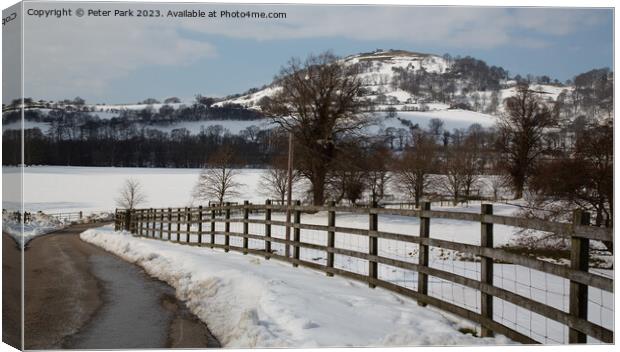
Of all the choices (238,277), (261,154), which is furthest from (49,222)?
(261,154)

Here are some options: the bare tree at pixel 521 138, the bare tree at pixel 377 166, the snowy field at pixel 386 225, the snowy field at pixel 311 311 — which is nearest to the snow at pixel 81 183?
the snowy field at pixel 386 225

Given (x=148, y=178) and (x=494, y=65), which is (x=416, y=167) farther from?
(x=494, y=65)

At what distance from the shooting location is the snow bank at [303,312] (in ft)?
17.9

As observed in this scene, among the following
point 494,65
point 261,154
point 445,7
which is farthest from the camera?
point 261,154

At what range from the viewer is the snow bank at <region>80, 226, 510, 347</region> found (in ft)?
17.9

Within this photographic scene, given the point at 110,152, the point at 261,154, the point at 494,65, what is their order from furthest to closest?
the point at 261,154, the point at 110,152, the point at 494,65

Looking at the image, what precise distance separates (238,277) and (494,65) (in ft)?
13.5

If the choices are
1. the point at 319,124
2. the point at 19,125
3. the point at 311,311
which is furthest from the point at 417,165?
the point at 19,125

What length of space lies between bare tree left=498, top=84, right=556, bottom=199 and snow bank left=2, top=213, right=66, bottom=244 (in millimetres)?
7203

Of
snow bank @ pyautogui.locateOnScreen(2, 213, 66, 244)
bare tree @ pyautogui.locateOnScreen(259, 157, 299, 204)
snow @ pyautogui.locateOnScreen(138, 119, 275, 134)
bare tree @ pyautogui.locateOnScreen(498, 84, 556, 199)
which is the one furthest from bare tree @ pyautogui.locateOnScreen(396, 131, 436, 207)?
snow bank @ pyautogui.locateOnScreen(2, 213, 66, 244)

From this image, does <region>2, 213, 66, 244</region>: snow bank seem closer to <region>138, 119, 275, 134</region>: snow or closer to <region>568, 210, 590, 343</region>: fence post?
<region>138, 119, 275, 134</region>: snow

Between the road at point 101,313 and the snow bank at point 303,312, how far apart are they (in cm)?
Result: 27

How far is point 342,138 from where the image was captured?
33.1m

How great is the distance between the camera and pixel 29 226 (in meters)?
6.53
